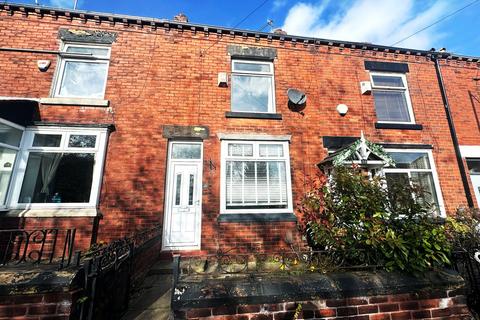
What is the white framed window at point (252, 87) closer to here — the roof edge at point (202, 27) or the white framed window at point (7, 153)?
the roof edge at point (202, 27)

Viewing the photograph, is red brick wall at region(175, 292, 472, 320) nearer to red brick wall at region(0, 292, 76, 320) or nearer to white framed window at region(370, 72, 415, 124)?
red brick wall at region(0, 292, 76, 320)

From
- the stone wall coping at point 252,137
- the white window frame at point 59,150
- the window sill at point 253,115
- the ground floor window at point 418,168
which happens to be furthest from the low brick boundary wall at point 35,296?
the ground floor window at point 418,168

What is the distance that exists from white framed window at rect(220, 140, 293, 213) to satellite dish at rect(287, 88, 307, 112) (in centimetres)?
129

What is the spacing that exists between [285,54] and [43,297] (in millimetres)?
8152

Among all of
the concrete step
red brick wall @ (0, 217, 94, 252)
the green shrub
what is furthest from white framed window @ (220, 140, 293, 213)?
red brick wall @ (0, 217, 94, 252)

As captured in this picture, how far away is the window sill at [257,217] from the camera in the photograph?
6.23 metres

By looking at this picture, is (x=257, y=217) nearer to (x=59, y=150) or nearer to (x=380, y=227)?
(x=380, y=227)

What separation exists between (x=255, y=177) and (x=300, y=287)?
4.62 metres

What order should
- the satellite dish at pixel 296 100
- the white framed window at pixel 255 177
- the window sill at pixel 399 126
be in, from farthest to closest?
the window sill at pixel 399 126 < the satellite dish at pixel 296 100 < the white framed window at pixel 255 177

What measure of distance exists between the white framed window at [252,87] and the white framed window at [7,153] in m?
5.53

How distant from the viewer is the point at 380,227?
2.80 meters

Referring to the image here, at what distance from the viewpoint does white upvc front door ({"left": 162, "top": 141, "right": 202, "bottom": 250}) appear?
6188mm

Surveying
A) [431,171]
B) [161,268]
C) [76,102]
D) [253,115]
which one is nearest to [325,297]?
[161,268]

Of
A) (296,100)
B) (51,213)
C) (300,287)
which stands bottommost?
(300,287)
